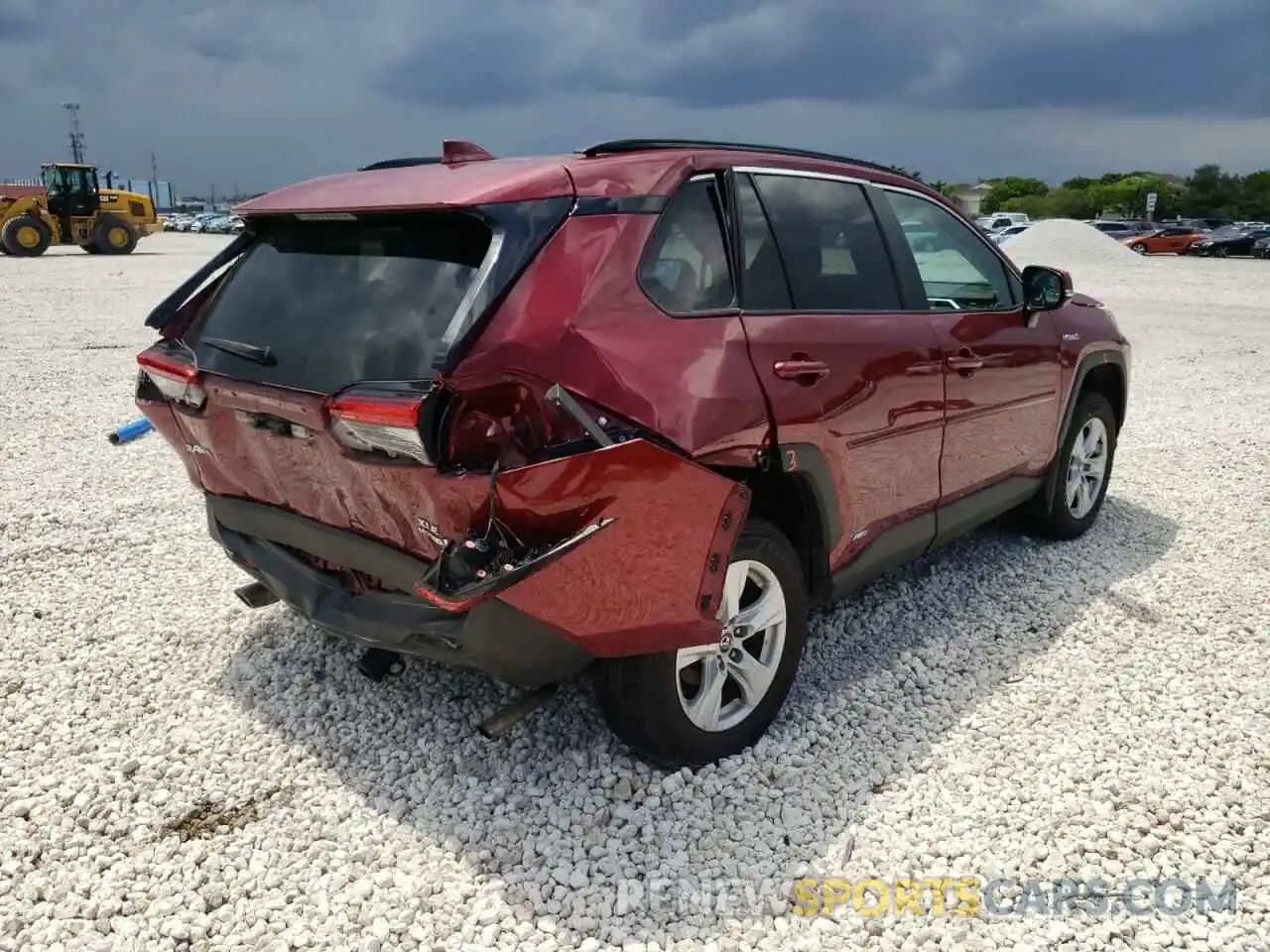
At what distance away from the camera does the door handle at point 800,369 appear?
2.97 m

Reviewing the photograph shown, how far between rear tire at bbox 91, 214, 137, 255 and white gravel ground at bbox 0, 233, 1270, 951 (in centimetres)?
2767

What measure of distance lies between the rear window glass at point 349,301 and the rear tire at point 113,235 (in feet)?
98.1

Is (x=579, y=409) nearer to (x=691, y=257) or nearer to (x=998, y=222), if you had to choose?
(x=691, y=257)

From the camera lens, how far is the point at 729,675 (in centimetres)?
314

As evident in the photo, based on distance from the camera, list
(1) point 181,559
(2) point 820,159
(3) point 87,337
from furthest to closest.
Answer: (3) point 87,337
(1) point 181,559
(2) point 820,159

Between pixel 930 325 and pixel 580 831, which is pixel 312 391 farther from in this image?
pixel 930 325

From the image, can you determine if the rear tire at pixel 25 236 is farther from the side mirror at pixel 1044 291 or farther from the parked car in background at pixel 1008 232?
the side mirror at pixel 1044 291

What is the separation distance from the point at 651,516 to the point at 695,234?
922 millimetres

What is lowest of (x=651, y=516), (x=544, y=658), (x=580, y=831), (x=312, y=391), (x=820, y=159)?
(x=580, y=831)

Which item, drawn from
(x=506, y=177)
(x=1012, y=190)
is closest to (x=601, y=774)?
(x=506, y=177)

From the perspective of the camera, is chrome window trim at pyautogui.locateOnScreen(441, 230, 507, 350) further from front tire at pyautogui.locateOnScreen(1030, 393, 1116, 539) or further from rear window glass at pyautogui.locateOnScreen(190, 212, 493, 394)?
front tire at pyautogui.locateOnScreen(1030, 393, 1116, 539)

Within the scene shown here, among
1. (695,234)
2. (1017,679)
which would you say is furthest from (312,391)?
(1017,679)

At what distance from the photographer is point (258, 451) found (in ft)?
9.54

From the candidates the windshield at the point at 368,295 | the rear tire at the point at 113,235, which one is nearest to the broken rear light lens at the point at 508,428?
the windshield at the point at 368,295
